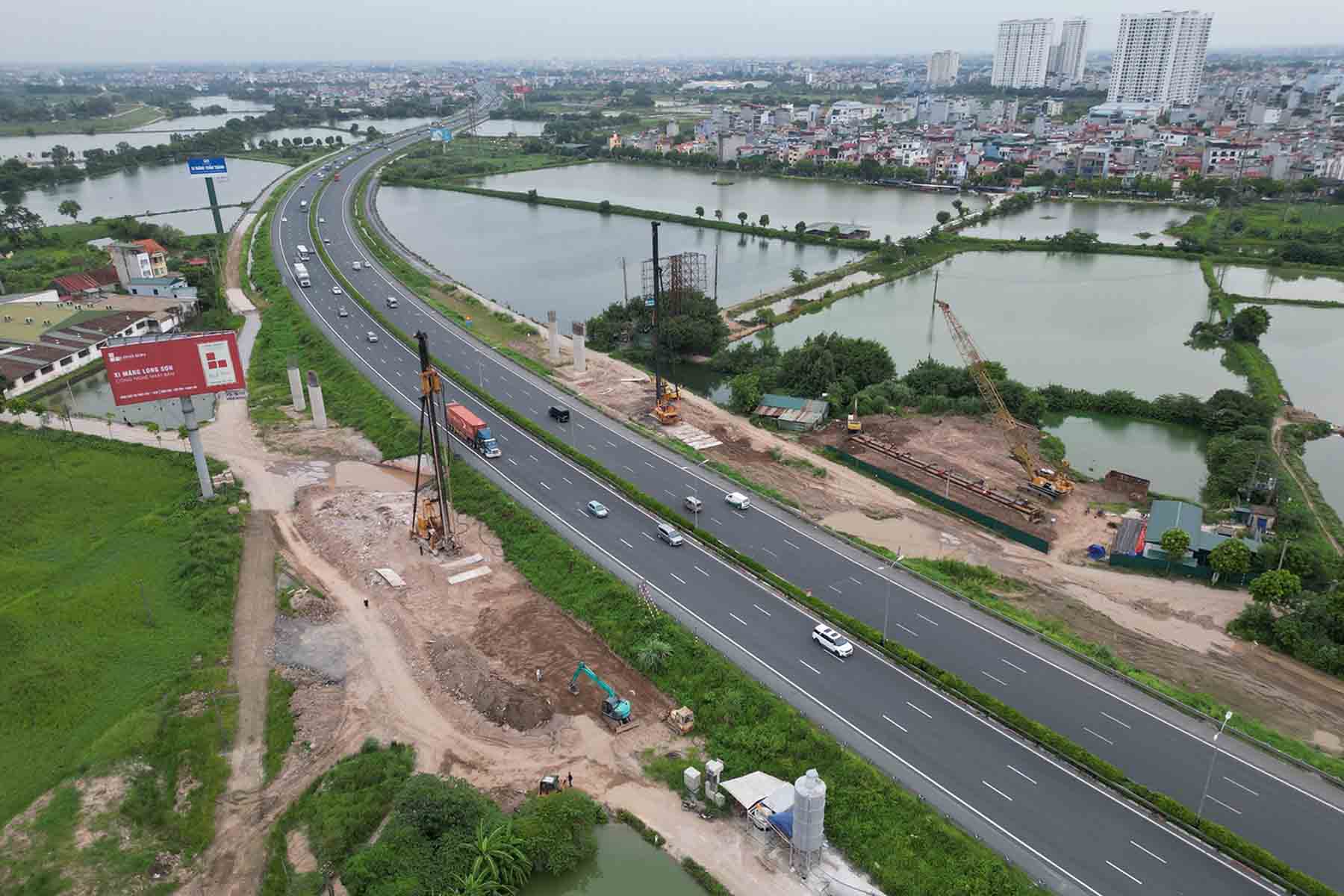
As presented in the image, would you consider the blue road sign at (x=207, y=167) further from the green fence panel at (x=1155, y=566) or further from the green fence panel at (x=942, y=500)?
the green fence panel at (x=1155, y=566)

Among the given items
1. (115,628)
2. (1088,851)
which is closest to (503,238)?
(115,628)

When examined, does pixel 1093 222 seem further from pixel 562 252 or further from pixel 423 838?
pixel 423 838

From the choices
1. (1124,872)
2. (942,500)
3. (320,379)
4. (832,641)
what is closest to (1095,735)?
(1124,872)

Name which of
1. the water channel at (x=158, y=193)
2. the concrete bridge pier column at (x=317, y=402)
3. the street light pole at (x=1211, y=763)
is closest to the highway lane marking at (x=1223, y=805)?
the street light pole at (x=1211, y=763)

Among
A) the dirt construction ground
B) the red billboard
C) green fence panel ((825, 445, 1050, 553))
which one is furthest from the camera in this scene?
green fence panel ((825, 445, 1050, 553))

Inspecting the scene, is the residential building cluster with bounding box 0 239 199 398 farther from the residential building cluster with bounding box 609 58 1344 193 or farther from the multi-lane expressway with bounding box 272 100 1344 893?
the residential building cluster with bounding box 609 58 1344 193

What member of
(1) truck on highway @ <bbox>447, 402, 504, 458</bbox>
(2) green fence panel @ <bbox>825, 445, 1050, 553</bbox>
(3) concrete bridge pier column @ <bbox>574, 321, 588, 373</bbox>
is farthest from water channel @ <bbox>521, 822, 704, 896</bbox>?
(3) concrete bridge pier column @ <bbox>574, 321, 588, 373</bbox>
